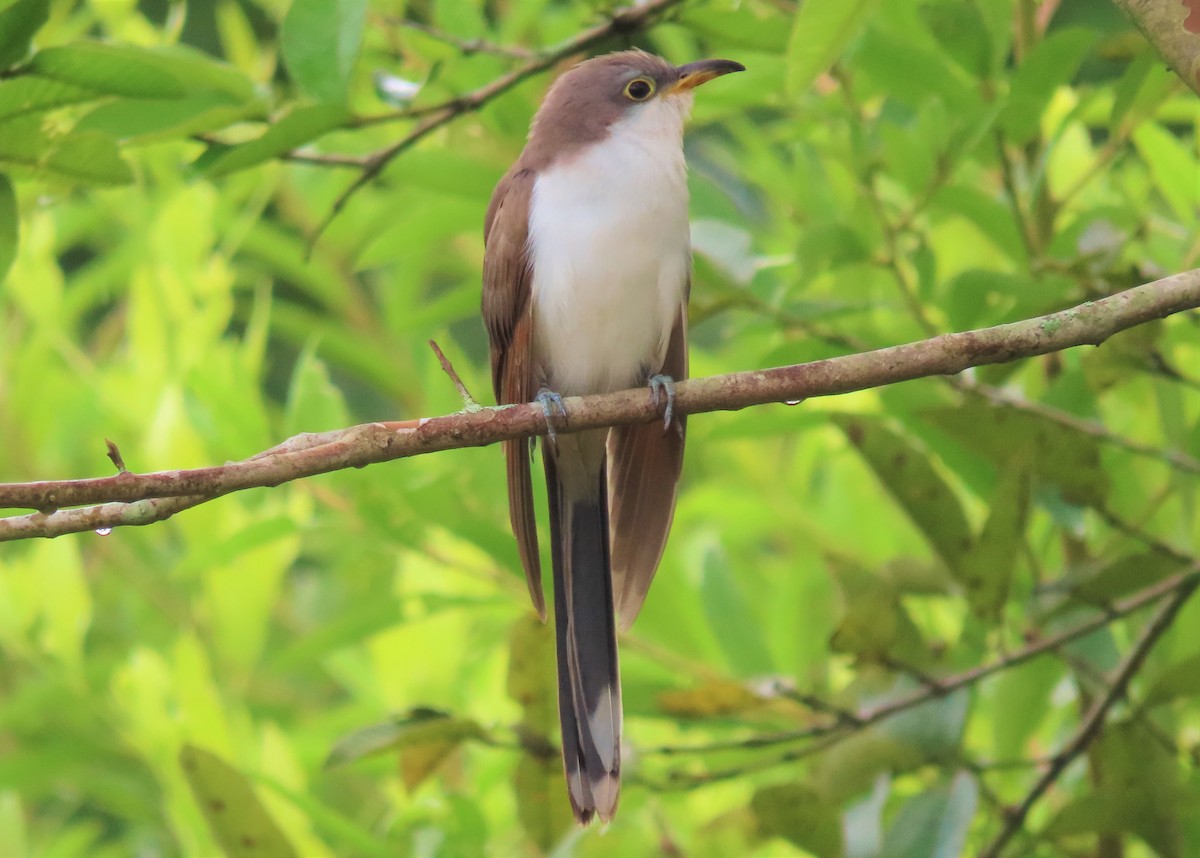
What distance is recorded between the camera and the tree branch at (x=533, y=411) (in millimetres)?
1919

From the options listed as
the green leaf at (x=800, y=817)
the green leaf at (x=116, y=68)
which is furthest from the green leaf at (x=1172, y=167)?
the green leaf at (x=116, y=68)

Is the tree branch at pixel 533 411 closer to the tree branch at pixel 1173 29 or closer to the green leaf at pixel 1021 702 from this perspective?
the tree branch at pixel 1173 29

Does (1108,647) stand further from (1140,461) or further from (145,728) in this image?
(145,728)

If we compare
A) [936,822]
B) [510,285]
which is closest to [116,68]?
[510,285]

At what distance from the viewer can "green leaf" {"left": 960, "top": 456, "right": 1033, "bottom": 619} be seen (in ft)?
8.49

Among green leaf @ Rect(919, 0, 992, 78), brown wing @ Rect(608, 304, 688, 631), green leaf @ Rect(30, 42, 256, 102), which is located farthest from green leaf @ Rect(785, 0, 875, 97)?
green leaf @ Rect(30, 42, 256, 102)

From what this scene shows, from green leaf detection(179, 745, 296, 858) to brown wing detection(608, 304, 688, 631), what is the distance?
785mm

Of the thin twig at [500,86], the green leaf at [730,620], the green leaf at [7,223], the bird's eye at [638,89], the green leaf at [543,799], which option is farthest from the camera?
the bird's eye at [638,89]

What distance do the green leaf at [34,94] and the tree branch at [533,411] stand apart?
68cm

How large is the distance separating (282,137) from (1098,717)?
5.78 feet

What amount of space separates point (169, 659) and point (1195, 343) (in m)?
2.61

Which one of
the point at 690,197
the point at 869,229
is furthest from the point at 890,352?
the point at 690,197

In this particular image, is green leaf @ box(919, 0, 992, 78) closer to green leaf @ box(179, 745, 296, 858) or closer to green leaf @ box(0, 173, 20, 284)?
green leaf @ box(0, 173, 20, 284)

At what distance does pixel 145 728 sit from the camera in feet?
10.6
